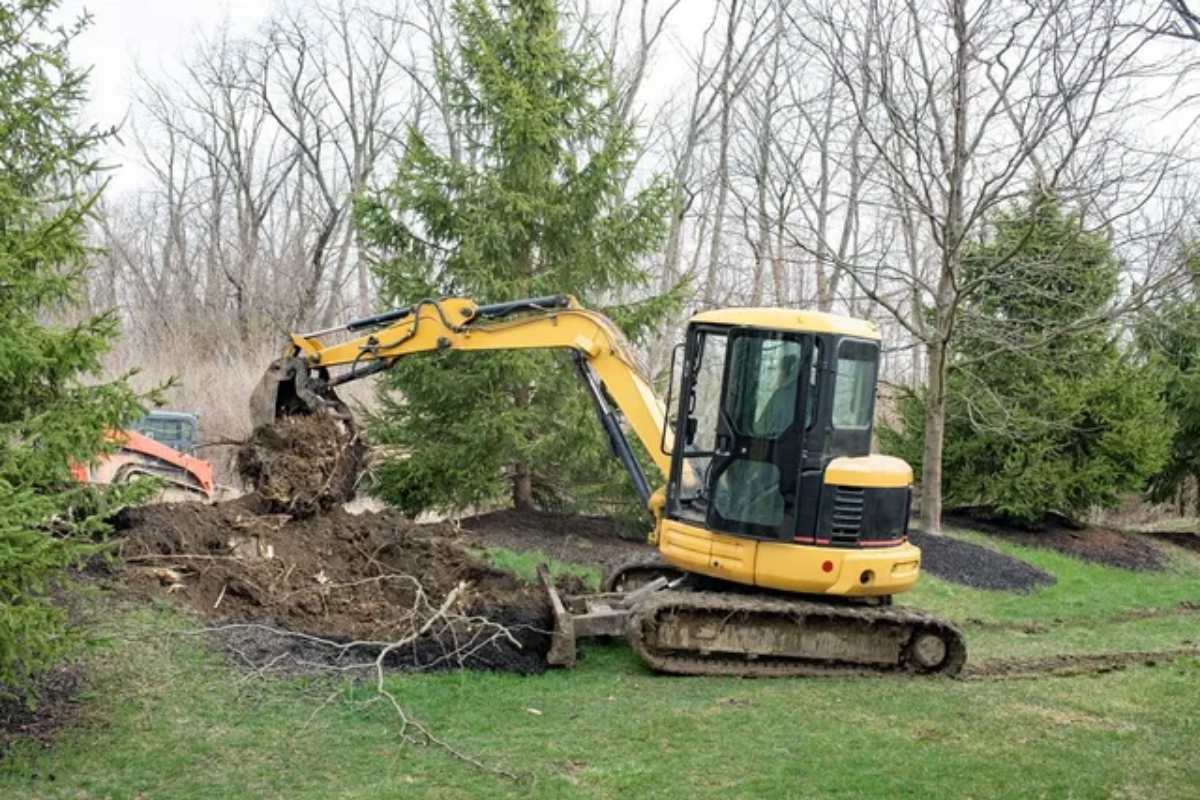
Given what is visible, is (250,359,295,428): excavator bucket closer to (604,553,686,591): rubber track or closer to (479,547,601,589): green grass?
(479,547,601,589): green grass

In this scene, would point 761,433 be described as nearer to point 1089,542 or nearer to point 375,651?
point 375,651

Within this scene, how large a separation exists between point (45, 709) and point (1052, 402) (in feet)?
46.2

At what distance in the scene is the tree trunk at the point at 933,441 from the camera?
14484 mm

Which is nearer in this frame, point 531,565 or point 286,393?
point 286,393

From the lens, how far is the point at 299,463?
971 centimetres

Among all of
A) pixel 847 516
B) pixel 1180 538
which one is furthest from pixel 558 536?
pixel 1180 538

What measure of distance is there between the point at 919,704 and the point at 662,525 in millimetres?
2176

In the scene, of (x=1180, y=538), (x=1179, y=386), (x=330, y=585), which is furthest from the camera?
(x=1179, y=386)

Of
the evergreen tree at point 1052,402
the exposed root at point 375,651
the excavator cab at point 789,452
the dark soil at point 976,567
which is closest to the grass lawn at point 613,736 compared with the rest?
the exposed root at point 375,651

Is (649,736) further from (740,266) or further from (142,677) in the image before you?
(740,266)

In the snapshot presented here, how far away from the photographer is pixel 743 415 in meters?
7.57

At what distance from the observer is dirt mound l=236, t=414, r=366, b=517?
9648 mm

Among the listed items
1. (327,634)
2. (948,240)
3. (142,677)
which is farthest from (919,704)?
(948,240)

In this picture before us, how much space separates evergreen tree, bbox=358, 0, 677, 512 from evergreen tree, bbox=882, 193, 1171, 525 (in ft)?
19.5
